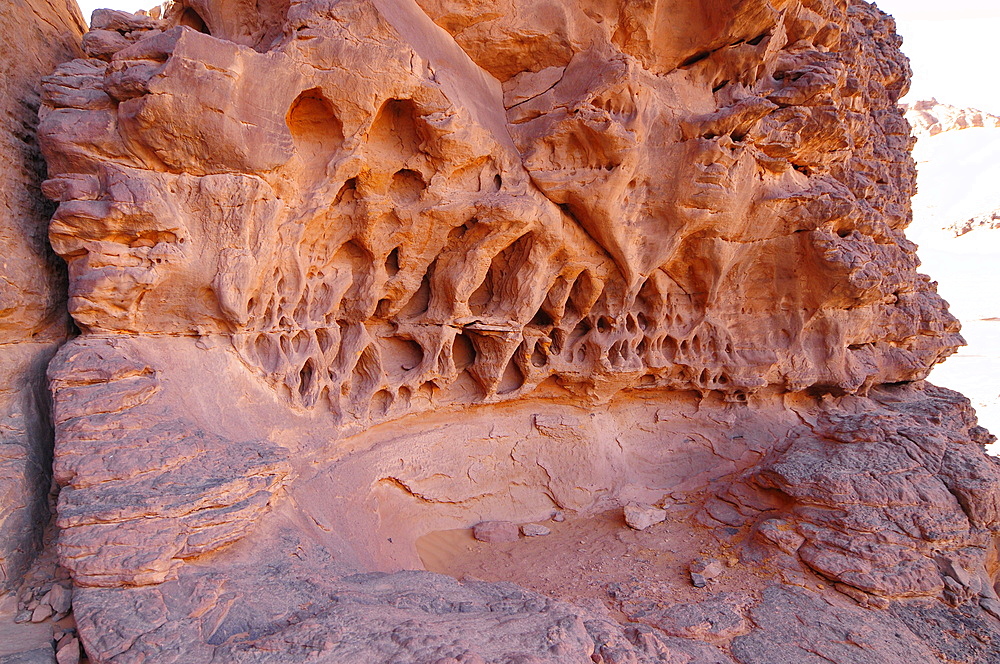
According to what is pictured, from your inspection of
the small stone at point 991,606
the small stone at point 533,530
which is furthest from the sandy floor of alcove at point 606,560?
the small stone at point 991,606

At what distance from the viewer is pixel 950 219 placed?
2248 centimetres

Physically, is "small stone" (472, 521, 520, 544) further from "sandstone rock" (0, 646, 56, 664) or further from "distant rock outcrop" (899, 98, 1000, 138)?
"distant rock outcrop" (899, 98, 1000, 138)

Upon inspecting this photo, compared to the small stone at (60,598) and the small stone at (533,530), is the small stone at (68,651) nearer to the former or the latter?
the small stone at (60,598)

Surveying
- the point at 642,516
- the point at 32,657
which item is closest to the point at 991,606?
the point at 642,516

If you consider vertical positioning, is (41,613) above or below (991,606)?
below

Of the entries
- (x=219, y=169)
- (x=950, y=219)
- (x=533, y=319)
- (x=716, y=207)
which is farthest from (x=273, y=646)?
(x=950, y=219)

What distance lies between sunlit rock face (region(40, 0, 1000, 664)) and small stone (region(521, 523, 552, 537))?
0.75 feet

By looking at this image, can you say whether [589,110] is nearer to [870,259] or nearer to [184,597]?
[870,259]

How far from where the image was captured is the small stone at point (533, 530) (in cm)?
595

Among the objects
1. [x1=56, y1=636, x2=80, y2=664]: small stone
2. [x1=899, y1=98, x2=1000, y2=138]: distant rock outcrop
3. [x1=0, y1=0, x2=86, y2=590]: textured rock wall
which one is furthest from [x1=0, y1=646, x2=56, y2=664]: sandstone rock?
[x1=899, y1=98, x2=1000, y2=138]: distant rock outcrop

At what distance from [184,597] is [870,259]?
7.91m

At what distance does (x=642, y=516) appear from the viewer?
19.9 ft

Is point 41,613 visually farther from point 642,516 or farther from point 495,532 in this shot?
point 642,516

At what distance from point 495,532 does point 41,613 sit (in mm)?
3893
